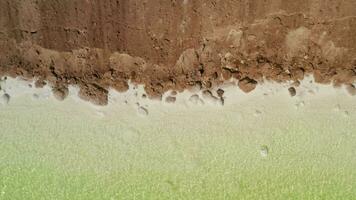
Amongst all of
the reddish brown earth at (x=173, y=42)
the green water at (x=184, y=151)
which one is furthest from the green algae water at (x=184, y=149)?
the reddish brown earth at (x=173, y=42)

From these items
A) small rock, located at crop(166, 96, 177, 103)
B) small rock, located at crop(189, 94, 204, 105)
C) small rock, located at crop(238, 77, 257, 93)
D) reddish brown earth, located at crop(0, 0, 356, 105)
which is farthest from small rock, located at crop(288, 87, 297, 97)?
small rock, located at crop(166, 96, 177, 103)

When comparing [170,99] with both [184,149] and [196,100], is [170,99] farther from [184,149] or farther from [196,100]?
[184,149]

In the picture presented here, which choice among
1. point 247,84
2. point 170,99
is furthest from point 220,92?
point 170,99

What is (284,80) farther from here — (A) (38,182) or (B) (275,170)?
(A) (38,182)

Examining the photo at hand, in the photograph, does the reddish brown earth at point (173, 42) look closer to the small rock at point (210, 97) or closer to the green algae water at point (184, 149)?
the small rock at point (210, 97)

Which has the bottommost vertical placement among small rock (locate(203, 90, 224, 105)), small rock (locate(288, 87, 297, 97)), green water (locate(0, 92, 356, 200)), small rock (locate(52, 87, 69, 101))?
green water (locate(0, 92, 356, 200))

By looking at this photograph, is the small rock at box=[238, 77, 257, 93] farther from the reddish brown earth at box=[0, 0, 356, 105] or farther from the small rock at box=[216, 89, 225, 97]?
the small rock at box=[216, 89, 225, 97]
